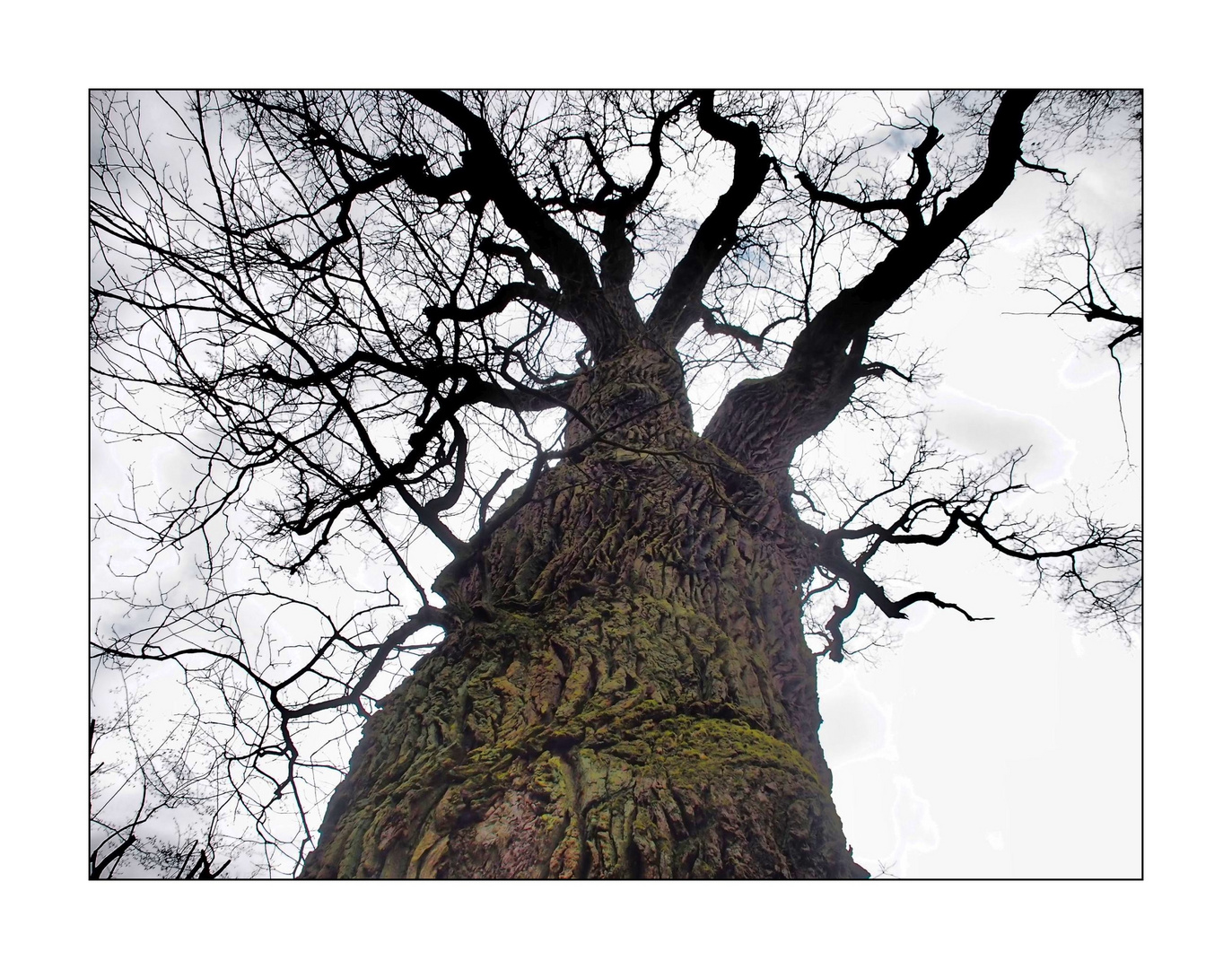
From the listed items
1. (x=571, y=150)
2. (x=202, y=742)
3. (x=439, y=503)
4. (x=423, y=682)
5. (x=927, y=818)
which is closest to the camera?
(x=423, y=682)

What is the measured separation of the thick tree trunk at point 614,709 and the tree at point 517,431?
0.03 ft

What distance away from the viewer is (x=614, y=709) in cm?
138

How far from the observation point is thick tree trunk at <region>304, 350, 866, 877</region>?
1.21 m

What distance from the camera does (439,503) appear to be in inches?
84.6

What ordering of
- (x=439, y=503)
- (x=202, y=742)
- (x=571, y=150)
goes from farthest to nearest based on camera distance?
(x=571, y=150) → (x=439, y=503) → (x=202, y=742)

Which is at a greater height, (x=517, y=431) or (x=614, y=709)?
(x=517, y=431)

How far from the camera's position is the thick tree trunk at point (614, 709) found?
121cm

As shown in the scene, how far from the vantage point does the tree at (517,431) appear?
1.51 meters

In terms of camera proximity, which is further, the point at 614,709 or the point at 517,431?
the point at 517,431

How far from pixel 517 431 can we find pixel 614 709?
3.62 ft

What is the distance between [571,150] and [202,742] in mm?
2217

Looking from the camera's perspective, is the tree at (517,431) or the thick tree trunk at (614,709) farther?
the tree at (517,431)
